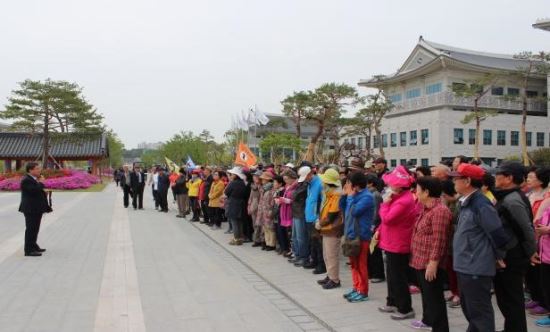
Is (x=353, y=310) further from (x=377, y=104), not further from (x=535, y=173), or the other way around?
(x=377, y=104)

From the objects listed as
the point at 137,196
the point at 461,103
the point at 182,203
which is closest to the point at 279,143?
the point at 461,103

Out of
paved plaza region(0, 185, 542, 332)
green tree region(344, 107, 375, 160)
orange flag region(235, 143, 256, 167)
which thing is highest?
green tree region(344, 107, 375, 160)

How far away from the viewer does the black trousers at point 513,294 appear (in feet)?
13.7

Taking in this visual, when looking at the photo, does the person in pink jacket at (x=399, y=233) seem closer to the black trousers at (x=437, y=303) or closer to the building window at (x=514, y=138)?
the black trousers at (x=437, y=303)

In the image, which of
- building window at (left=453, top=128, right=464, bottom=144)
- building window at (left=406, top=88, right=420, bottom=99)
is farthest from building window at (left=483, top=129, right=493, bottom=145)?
building window at (left=406, top=88, right=420, bottom=99)

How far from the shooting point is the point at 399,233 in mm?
5008

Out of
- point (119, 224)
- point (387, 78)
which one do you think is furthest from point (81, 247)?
point (387, 78)

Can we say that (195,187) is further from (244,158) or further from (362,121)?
(362,121)

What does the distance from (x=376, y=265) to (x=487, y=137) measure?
34928 mm

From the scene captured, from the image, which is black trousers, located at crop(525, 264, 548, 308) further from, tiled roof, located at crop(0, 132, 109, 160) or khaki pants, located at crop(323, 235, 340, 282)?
tiled roof, located at crop(0, 132, 109, 160)

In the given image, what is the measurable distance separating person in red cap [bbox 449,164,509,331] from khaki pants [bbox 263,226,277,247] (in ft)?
17.9

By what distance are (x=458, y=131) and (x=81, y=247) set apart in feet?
110

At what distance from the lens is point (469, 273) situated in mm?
3912

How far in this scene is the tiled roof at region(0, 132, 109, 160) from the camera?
126 ft
